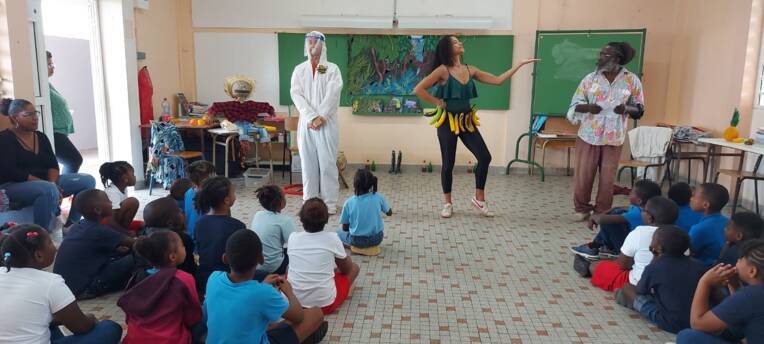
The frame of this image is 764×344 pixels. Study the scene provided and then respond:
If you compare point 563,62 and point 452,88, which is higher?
point 563,62

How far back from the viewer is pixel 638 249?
2697mm

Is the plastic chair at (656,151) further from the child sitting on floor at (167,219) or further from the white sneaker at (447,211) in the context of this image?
the child sitting on floor at (167,219)

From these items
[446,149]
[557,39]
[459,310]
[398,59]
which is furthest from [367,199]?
[557,39]

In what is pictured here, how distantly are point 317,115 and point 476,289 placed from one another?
7.40 ft

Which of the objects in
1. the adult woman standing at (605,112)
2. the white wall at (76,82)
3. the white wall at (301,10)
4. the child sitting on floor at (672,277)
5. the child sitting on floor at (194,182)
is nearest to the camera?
the child sitting on floor at (672,277)

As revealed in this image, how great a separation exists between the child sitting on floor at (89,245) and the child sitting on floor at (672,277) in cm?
252

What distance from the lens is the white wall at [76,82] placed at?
7973 millimetres

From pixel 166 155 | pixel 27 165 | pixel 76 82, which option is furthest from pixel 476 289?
pixel 76 82

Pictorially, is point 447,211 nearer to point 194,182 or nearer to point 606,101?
point 606,101

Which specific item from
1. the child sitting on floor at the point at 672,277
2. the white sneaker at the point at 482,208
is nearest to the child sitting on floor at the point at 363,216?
the white sneaker at the point at 482,208

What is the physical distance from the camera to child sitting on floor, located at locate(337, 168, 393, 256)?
11.2 ft

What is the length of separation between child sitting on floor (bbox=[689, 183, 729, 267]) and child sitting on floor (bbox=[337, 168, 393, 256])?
1812mm

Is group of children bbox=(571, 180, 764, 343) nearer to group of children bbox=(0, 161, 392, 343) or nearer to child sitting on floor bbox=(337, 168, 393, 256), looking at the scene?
child sitting on floor bbox=(337, 168, 393, 256)

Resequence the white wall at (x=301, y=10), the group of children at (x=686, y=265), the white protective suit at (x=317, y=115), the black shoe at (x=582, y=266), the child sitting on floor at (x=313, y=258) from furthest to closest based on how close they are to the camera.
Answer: the white wall at (x=301, y=10)
the white protective suit at (x=317, y=115)
the black shoe at (x=582, y=266)
the child sitting on floor at (x=313, y=258)
the group of children at (x=686, y=265)
